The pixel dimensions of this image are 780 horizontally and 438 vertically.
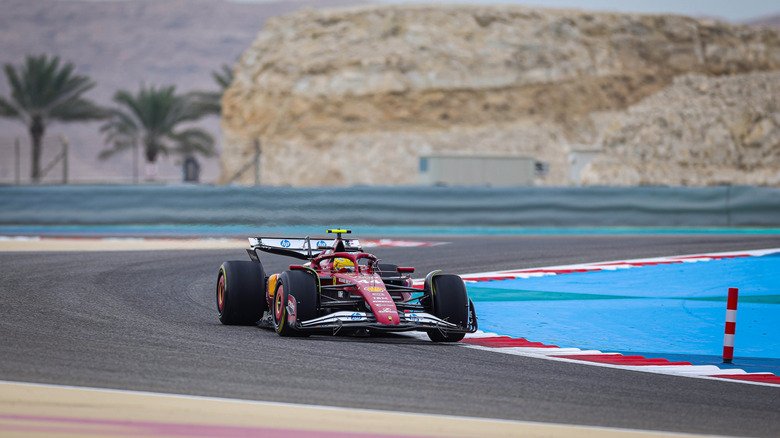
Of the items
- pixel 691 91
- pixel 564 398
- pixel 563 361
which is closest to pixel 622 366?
pixel 563 361

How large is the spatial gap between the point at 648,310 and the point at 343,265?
4014mm

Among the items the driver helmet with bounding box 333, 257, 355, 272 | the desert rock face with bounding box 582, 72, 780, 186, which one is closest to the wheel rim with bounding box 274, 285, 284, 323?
the driver helmet with bounding box 333, 257, 355, 272

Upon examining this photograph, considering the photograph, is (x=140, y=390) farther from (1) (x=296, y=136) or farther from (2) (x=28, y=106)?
(2) (x=28, y=106)

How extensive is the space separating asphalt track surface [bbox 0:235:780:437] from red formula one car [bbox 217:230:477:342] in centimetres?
20

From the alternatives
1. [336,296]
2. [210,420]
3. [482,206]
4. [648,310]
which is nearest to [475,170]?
[482,206]

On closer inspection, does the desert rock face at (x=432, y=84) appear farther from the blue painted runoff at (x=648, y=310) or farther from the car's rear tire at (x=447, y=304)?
the car's rear tire at (x=447, y=304)

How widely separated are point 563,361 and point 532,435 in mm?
2848

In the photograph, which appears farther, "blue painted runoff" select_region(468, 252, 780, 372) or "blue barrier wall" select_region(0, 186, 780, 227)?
"blue barrier wall" select_region(0, 186, 780, 227)

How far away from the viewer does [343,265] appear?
9.88 meters

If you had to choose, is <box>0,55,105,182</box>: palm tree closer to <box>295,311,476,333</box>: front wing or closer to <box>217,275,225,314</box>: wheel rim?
<box>217,275,225,314</box>: wheel rim

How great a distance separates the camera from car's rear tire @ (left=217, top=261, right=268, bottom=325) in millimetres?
10320

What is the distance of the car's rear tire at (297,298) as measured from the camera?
921 cm

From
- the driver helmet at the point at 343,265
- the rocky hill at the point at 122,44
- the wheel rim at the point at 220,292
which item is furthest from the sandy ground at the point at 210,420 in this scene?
the rocky hill at the point at 122,44

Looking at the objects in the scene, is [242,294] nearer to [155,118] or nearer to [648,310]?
[648,310]
